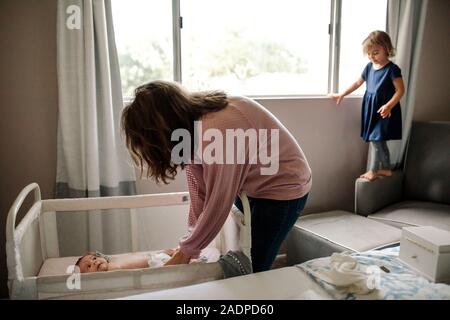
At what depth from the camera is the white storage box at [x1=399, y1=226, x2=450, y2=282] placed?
3.66 feet

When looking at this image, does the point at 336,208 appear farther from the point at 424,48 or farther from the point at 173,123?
the point at 173,123

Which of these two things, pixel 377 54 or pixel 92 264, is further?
pixel 377 54

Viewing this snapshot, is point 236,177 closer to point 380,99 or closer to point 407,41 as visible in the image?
point 380,99

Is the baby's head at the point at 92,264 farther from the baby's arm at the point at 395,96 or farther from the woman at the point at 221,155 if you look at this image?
the baby's arm at the point at 395,96

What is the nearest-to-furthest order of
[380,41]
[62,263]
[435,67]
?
[62,263]
[380,41]
[435,67]

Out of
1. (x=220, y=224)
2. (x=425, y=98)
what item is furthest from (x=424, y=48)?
(x=220, y=224)

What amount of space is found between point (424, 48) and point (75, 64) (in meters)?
2.40

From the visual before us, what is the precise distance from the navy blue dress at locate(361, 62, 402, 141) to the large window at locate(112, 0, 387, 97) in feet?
0.81

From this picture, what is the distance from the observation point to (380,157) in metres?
2.47

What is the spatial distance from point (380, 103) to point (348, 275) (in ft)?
5.16

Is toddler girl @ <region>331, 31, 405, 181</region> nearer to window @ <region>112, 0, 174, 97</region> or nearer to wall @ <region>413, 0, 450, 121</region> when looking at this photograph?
wall @ <region>413, 0, 450, 121</region>

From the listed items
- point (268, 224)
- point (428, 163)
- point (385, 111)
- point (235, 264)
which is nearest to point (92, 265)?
point (235, 264)

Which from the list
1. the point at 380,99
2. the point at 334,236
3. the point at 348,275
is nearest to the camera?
the point at 348,275
